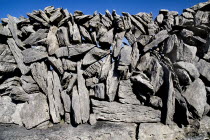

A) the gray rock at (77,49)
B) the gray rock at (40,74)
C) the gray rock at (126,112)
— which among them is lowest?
the gray rock at (126,112)

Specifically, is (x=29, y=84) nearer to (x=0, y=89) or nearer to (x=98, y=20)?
(x=0, y=89)

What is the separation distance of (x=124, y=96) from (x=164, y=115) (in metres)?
1.28

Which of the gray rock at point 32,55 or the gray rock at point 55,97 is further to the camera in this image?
the gray rock at point 32,55

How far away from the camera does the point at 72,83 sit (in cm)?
468

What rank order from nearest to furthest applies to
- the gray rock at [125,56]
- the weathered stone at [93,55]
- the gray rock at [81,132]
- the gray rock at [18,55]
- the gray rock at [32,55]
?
the gray rock at [81,132]
the gray rock at [125,56]
the weathered stone at [93,55]
the gray rock at [32,55]
the gray rock at [18,55]

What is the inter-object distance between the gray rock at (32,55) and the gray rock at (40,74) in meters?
0.19

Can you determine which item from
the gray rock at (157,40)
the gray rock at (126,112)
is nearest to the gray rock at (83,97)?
the gray rock at (126,112)

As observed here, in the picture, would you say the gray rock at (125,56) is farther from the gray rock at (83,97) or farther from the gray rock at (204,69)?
the gray rock at (204,69)

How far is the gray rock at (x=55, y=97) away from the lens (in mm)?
4637

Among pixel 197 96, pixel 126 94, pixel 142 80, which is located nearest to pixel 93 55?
pixel 126 94

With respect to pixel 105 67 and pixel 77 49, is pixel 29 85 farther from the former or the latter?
pixel 105 67

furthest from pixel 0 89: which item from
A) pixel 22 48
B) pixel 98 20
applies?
pixel 98 20

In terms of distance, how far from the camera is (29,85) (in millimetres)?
4797

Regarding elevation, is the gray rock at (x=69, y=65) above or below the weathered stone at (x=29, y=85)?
above
